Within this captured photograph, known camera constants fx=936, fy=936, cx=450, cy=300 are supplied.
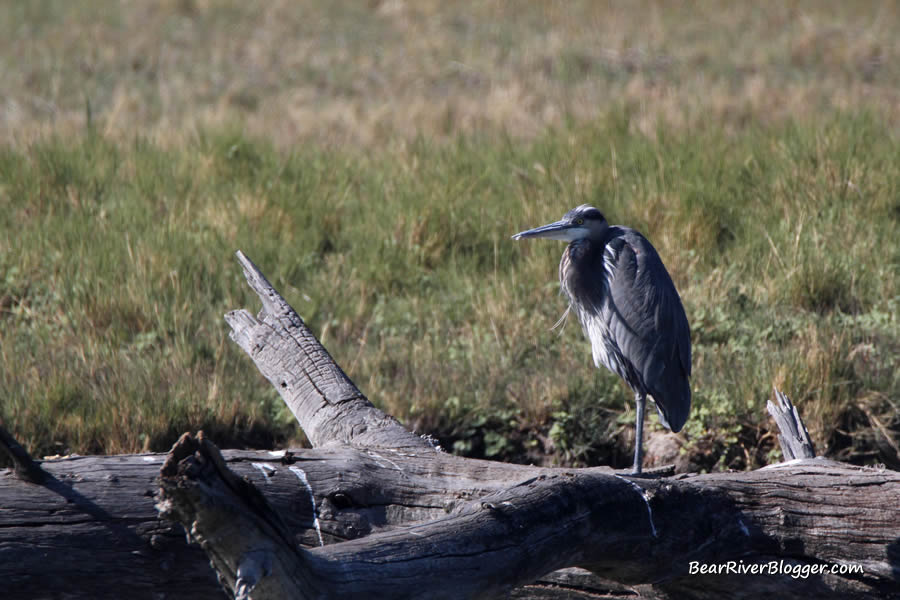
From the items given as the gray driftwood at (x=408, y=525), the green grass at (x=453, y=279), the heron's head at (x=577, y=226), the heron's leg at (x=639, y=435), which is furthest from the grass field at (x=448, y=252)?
the gray driftwood at (x=408, y=525)

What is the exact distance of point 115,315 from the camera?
18.1ft

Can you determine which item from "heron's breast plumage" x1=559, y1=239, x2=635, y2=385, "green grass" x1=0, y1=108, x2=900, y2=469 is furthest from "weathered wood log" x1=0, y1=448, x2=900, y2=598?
"green grass" x1=0, y1=108, x2=900, y2=469

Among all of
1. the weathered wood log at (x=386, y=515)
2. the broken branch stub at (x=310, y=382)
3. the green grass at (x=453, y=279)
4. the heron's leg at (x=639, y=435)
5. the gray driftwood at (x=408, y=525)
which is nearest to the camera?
the gray driftwood at (x=408, y=525)

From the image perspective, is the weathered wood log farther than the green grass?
No

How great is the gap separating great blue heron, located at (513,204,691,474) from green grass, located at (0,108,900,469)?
0.88 metres

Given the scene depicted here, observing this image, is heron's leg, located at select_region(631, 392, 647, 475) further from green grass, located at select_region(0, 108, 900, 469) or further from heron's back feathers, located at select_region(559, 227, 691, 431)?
green grass, located at select_region(0, 108, 900, 469)

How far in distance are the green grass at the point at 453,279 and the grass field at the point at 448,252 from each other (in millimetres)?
19

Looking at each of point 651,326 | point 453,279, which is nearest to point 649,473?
point 651,326

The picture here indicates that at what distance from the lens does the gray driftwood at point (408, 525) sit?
86.0 inches

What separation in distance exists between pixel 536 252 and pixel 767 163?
2.07 m

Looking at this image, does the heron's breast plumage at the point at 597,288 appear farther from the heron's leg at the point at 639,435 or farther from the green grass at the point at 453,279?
the green grass at the point at 453,279

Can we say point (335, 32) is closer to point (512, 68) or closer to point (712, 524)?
point (512, 68)

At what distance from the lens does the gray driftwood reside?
2184 millimetres

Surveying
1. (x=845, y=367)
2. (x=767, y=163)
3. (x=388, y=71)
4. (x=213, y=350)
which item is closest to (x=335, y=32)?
(x=388, y=71)
